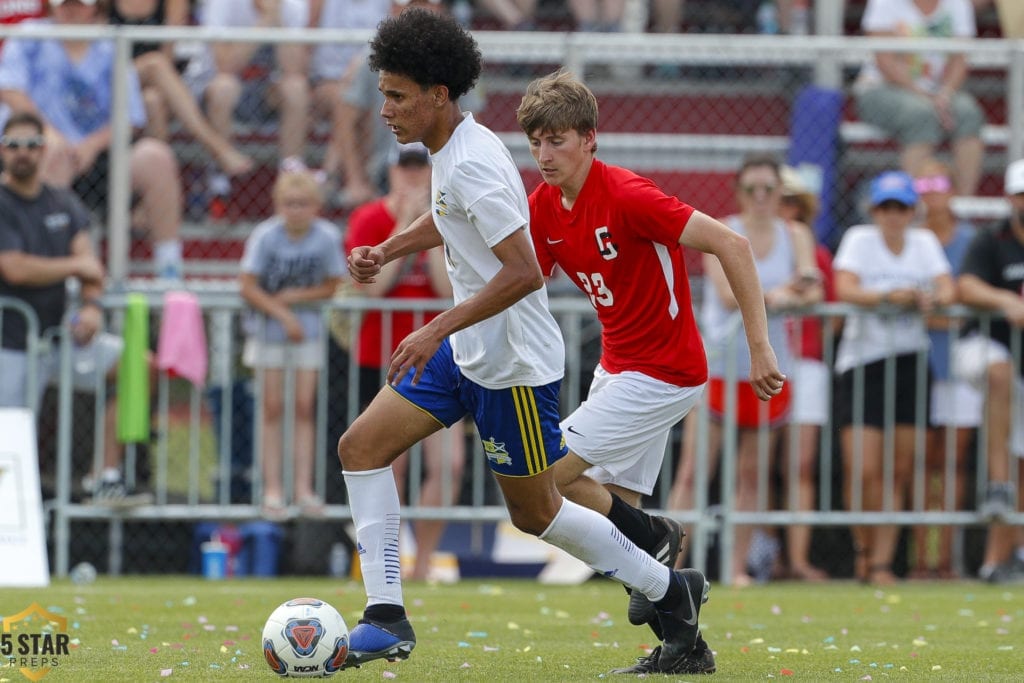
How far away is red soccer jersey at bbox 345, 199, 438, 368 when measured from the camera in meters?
10.1

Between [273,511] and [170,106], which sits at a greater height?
[170,106]

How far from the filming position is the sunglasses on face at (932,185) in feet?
36.1

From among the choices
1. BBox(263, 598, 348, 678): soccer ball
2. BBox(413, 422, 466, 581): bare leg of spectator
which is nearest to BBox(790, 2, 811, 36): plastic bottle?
BBox(413, 422, 466, 581): bare leg of spectator

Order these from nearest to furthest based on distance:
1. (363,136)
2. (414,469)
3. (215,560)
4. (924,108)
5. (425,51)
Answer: (425,51) → (215,560) → (414,469) → (363,136) → (924,108)

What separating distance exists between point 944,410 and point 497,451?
5436mm

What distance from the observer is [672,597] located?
19.6ft

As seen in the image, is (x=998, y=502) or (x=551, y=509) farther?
(x=998, y=502)

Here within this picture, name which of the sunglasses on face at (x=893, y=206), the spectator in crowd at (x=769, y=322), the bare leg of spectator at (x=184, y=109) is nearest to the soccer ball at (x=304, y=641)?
the spectator in crowd at (x=769, y=322)

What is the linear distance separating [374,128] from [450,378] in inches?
225

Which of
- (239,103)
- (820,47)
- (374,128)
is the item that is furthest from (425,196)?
(820,47)

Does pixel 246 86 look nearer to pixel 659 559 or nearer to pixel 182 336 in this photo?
pixel 182 336

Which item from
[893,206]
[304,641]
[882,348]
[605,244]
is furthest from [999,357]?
[304,641]

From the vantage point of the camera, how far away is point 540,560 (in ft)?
36.0

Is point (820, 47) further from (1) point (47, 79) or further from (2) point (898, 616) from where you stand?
(1) point (47, 79)
